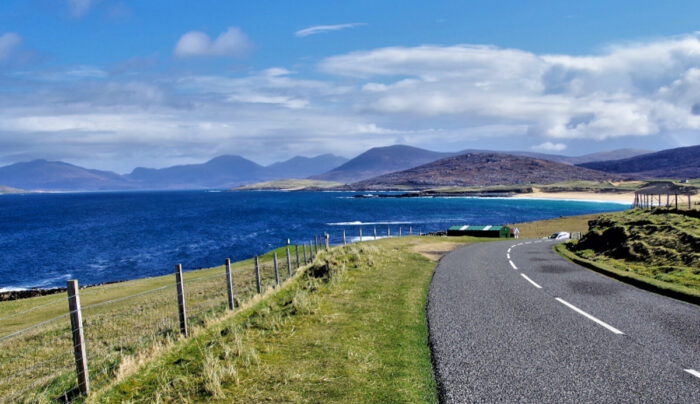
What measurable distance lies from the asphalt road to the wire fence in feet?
20.9

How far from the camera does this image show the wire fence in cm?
872

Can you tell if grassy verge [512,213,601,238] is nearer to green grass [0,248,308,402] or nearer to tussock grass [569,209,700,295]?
tussock grass [569,209,700,295]

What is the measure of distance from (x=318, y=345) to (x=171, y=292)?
776 inches

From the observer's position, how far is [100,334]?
645 inches

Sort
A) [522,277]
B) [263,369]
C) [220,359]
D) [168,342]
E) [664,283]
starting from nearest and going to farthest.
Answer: [263,369]
[220,359]
[168,342]
[664,283]
[522,277]

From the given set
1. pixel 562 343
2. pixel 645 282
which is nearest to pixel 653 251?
pixel 645 282

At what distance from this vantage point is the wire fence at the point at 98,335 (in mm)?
8719

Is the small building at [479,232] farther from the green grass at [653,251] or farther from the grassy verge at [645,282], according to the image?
the grassy verge at [645,282]

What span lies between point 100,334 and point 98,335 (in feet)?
0.57

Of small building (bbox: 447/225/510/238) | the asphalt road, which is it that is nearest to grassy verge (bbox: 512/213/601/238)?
small building (bbox: 447/225/510/238)

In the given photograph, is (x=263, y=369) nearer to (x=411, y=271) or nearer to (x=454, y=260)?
(x=411, y=271)

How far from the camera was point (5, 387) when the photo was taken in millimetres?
10727

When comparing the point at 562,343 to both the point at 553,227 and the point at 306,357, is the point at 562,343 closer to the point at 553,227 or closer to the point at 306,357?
the point at 306,357

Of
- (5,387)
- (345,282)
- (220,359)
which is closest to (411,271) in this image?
(345,282)
